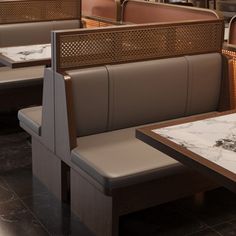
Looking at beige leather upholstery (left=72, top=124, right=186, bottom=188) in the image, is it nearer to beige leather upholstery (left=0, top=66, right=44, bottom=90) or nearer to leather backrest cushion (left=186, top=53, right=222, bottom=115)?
leather backrest cushion (left=186, top=53, right=222, bottom=115)

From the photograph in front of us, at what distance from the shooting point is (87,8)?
5.51 m

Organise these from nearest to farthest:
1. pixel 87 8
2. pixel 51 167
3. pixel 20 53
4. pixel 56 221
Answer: pixel 56 221
pixel 51 167
pixel 20 53
pixel 87 8

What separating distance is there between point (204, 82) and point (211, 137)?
50.6 inches

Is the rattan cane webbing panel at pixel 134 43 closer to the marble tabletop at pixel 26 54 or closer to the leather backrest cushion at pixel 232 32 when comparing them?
the leather backrest cushion at pixel 232 32

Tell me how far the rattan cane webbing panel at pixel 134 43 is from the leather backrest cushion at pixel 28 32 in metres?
1.97

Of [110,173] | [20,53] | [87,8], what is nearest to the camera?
[110,173]

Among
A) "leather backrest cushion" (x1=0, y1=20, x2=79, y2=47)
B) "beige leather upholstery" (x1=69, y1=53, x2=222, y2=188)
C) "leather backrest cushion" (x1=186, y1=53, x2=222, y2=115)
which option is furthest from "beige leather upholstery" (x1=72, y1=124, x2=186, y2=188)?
"leather backrest cushion" (x1=0, y1=20, x2=79, y2=47)

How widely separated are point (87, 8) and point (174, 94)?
2.49 metres

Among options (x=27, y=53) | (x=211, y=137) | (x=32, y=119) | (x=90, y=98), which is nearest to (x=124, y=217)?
Result: (x=90, y=98)

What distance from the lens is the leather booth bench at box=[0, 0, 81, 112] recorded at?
14.9ft

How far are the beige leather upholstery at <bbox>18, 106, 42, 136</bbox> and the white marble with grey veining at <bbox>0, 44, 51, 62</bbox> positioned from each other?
482 mm

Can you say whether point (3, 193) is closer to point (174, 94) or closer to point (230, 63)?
point (174, 94)

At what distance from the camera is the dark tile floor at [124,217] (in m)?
2.94

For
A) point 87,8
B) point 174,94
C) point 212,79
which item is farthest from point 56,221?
point 87,8
